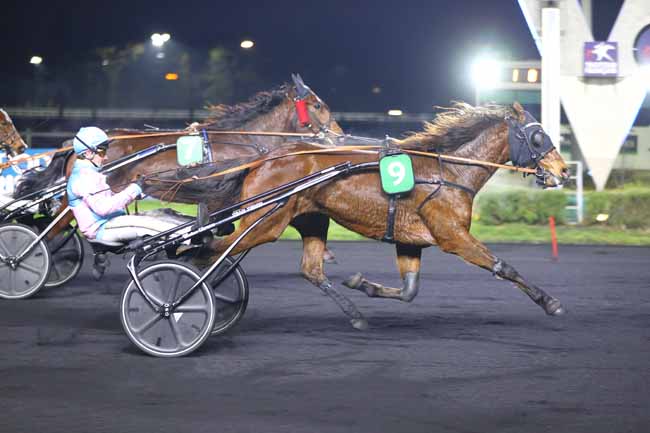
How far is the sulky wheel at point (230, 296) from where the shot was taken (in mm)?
6703

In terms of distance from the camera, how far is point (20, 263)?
8.15m

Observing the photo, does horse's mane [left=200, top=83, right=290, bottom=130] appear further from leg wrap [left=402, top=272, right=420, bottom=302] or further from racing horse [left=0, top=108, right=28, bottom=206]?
leg wrap [left=402, top=272, right=420, bottom=302]

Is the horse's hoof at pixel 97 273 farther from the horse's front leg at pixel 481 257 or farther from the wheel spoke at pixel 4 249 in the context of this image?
the horse's front leg at pixel 481 257

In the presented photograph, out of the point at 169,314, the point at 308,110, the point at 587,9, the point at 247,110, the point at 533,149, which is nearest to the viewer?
the point at 169,314

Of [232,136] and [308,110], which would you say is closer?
[232,136]

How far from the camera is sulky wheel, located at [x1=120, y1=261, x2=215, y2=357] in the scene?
234 inches

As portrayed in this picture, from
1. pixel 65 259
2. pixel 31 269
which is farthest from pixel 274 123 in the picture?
pixel 31 269

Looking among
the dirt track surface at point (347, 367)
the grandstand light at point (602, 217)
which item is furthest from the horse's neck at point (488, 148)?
the grandstand light at point (602, 217)

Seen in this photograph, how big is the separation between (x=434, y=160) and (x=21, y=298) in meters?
3.79

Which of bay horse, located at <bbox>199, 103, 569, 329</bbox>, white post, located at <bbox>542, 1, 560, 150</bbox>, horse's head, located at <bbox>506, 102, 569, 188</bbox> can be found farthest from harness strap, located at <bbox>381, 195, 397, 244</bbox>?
white post, located at <bbox>542, 1, 560, 150</bbox>

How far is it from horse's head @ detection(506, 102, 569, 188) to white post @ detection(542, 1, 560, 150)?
27.6 feet

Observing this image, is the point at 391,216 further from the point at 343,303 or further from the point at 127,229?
the point at 127,229

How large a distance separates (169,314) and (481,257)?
2174 millimetres

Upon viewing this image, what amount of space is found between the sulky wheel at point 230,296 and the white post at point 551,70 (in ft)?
31.7
